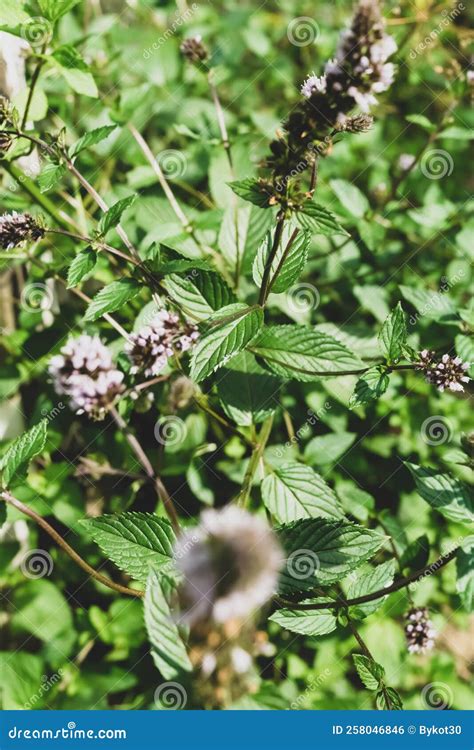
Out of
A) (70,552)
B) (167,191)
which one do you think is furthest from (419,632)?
(167,191)

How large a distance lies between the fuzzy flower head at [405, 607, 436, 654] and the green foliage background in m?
0.16

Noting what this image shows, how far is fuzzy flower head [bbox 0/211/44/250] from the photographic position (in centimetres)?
146

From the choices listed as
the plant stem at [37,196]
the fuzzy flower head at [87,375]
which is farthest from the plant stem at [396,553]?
the plant stem at [37,196]

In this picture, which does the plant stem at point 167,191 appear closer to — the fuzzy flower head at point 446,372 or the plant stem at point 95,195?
the plant stem at point 95,195

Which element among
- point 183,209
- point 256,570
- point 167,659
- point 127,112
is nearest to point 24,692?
point 167,659

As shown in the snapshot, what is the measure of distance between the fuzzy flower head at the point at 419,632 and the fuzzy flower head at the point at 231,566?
972 mm

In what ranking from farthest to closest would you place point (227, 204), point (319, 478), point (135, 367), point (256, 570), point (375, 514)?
1. point (227, 204)
2. point (375, 514)
3. point (319, 478)
4. point (135, 367)
5. point (256, 570)

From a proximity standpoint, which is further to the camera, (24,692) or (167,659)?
(24,692)

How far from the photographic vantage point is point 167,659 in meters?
1.31

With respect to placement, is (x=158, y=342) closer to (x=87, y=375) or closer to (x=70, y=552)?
(x=87, y=375)

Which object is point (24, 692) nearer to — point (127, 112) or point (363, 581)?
point (363, 581)

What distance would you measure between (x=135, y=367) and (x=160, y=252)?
41cm

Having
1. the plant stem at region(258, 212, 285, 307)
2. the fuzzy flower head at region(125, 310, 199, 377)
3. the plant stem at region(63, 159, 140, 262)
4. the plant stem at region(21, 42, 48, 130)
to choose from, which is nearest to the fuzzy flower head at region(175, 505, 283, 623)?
the fuzzy flower head at region(125, 310, 199, 377)

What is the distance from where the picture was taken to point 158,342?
1532 millimetres
